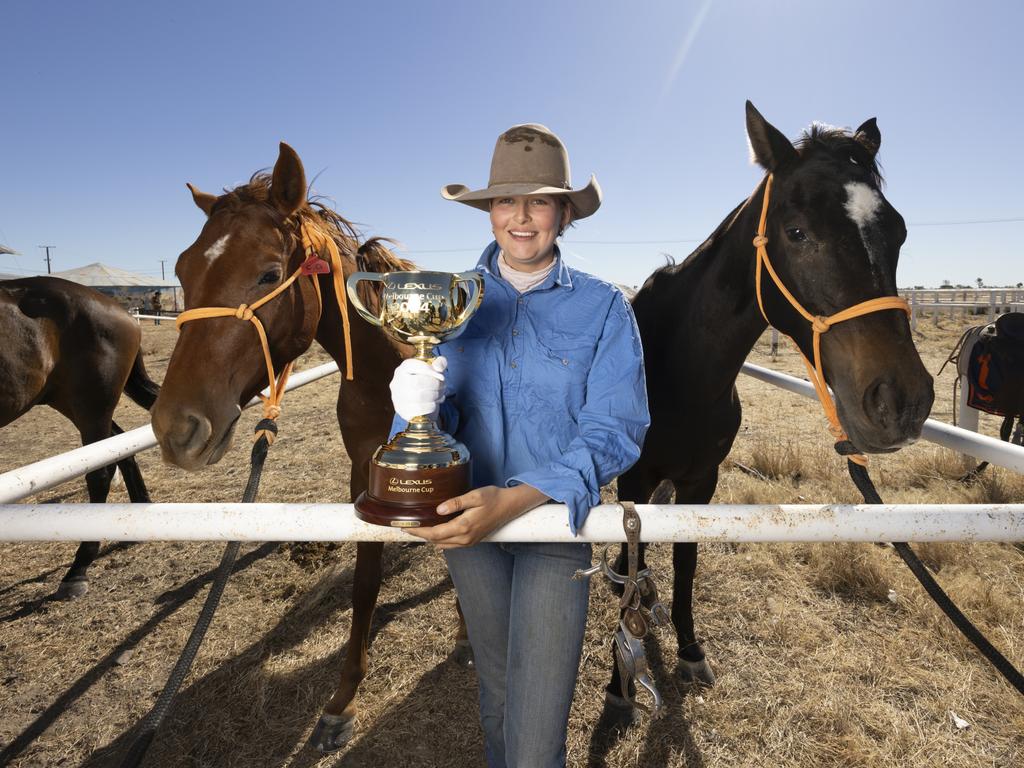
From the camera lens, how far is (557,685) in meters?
1.30

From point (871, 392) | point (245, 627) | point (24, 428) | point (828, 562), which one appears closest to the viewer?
point (871, 392)

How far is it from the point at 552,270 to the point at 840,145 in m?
1.23

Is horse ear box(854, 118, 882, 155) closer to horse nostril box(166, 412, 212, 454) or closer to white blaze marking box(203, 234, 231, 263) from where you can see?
white blaze marking box(203, 234, 231, 263)

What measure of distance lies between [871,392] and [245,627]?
318 centimetres

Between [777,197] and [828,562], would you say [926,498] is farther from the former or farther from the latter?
[777,197]

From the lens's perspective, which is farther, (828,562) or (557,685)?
(828,562)

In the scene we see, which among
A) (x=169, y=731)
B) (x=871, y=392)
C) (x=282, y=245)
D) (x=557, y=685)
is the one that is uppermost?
(x=282, y=245)

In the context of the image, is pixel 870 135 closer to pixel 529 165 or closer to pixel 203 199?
pixel 529 165

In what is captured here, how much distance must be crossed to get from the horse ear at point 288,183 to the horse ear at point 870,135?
2040mm

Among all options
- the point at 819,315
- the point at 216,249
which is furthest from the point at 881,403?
the point at 216,249

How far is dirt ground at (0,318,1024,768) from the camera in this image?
2.15 m

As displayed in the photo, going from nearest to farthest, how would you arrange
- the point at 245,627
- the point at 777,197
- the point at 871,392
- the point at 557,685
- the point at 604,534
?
the point at 604,534
the point at 557,685
the point at 871,392
the point at 777,197
the point at 245,627

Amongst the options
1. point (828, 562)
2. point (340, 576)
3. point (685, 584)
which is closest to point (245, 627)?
point (340, 576)

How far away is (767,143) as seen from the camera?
6.30 feet
